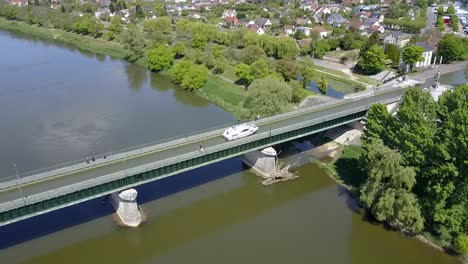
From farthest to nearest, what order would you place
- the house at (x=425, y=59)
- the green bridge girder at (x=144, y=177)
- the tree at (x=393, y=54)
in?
the tree at (x=393, y=54) → the house at (x=425, y=59) → the green bridge girder at (x=144, y=177)

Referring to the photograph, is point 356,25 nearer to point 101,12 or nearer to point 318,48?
point 318,48

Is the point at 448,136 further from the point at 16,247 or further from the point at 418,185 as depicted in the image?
the point at 16,247

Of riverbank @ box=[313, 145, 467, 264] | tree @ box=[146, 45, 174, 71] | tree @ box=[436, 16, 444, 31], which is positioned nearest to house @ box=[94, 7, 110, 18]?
tree @ box=[146, 45, 174, 71]

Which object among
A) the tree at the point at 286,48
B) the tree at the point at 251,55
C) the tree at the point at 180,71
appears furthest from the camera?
the tree at the point at 286,48

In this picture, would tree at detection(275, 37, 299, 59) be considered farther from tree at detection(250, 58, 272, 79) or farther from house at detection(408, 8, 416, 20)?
house at detection(408, 8, 416, 20)

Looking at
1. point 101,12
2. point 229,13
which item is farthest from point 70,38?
point 229,13

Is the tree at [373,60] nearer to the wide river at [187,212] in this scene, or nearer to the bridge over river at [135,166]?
the bridge over river at [135,166]

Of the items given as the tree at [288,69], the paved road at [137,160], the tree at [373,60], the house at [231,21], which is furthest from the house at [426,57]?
the house at [231,21]

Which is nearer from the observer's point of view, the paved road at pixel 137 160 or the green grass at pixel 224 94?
the paved road at pixel 137 160
